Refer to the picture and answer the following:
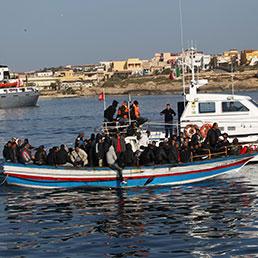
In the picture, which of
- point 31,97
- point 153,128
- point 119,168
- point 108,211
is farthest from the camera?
point 31,97

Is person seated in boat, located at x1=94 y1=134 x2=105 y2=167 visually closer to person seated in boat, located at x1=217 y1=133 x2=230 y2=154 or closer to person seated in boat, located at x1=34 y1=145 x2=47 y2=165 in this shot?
person seated in boat, located at x1=34 y1=145 x2=47 y2=165

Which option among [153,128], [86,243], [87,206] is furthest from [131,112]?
[86,243]

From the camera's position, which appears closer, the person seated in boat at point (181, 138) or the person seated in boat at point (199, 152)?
the person seated in boat at point (199, 152)

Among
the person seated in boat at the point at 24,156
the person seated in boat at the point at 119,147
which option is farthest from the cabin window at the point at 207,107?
the person seated in boat at the point at 24,156

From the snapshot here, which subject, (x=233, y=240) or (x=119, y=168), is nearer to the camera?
(x=233, y=240)

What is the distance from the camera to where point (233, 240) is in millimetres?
19078

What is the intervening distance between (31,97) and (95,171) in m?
99.4

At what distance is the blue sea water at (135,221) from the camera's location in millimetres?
18703

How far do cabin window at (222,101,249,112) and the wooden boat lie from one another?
4.89 meters

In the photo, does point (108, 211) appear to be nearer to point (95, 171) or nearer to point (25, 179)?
point (95, 171)

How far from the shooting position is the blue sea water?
18703 mm

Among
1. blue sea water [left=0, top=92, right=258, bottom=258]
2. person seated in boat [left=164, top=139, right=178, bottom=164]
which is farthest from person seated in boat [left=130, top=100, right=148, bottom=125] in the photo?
blue sea water [left=0, top=92, right=258, bottom=258]

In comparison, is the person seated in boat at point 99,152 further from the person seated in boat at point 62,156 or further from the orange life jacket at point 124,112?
the orange life jacket at point 124,112

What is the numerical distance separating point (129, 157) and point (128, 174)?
658mm
